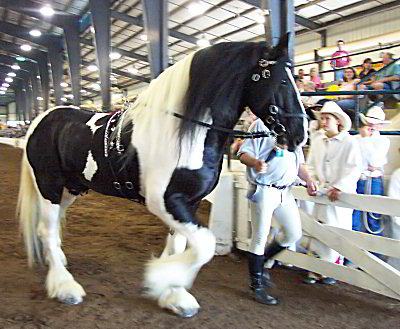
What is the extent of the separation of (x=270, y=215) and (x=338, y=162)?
895 millimetres

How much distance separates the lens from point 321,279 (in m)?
3.51

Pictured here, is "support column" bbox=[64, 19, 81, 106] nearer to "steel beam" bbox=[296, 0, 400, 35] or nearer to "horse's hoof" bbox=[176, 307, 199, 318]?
"steel beam" bbox=[296, 0, 400, 35]

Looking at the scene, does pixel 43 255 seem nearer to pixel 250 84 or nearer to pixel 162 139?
pixel 162 139

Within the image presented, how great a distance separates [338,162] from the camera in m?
3.52

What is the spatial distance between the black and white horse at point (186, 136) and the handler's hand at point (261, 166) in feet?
1.00

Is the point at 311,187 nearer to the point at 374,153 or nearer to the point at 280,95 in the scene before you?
the point at 374,153

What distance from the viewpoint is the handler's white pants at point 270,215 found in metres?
2.98

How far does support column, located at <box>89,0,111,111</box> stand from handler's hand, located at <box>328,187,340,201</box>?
967 cm

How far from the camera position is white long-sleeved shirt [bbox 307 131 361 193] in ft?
11.3

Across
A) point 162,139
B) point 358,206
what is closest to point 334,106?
Answer: point 358,206

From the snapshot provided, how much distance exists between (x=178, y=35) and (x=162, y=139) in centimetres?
1623

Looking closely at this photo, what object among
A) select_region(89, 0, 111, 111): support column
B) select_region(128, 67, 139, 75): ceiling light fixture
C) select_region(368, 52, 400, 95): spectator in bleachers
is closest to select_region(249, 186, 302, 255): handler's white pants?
select_region(368, 52, 400, 95): spectator in bleachers

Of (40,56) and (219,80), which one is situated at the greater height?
(40,56)

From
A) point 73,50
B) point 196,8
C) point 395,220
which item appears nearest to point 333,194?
point 395,220
